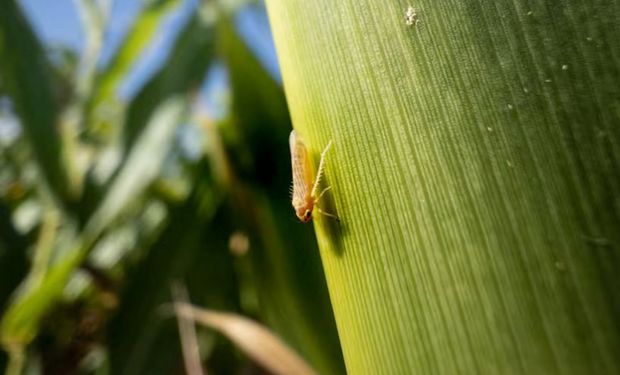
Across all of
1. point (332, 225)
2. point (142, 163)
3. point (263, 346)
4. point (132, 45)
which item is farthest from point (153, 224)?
point (332, 225)

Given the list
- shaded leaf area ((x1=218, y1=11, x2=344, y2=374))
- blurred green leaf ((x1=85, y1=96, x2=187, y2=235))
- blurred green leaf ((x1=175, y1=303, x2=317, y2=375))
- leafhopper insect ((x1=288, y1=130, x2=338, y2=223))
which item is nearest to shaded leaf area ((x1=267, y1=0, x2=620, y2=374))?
leafhopper insect ((x1=288, y1=130, x2=338, y2=223))

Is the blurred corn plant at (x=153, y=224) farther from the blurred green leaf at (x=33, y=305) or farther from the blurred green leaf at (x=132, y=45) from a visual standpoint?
the blurred green leaf at (x=132, y=45)

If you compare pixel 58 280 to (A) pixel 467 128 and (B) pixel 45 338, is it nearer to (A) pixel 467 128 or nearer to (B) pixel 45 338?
(B) pixel 45 338

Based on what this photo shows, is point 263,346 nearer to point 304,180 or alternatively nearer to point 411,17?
point 304,180

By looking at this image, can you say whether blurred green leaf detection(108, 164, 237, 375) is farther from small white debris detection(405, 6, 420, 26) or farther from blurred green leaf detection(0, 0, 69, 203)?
small white debris detection(405, 6, 420, 26)

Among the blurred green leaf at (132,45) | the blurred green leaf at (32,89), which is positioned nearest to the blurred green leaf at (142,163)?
the blurred green leaf at (32,89)

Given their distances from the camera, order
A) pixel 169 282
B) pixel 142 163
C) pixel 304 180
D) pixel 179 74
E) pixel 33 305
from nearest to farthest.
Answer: pixel 304 180 → pixel 33 305 → pixel 169 282 → pixel 142 163 → pixel 179 74
